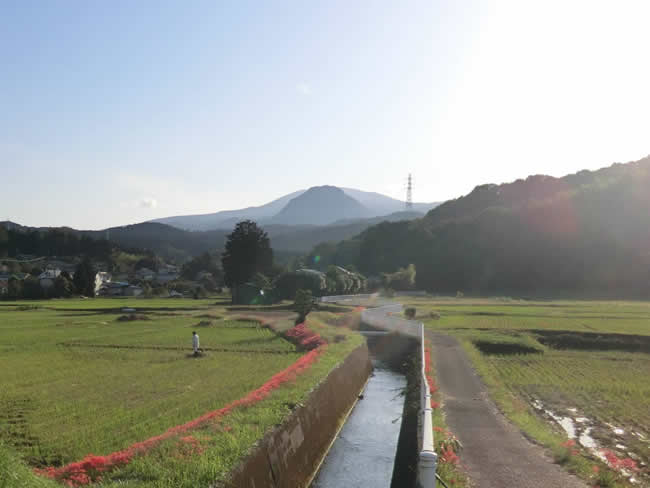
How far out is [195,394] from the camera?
18.5m

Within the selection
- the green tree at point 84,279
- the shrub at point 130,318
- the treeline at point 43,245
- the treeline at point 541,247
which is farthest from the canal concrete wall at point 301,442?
the treeline at point 43,245

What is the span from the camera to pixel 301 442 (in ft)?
44.4

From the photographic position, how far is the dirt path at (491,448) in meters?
10.6

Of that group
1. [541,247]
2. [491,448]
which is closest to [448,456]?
[491,448]

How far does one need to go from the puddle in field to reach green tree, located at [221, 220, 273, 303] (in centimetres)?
6776

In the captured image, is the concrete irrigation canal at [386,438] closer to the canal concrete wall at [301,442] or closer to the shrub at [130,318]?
the canal concrete wall at [301,442]

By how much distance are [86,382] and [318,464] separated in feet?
37.9

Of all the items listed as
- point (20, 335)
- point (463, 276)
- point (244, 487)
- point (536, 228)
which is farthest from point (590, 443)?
point (536, 228)

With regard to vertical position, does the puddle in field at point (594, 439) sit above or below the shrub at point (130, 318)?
above

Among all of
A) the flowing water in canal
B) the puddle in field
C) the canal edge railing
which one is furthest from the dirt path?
the flowing water in canal

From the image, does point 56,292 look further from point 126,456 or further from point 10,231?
point 10,231

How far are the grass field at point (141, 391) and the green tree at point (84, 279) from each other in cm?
6445

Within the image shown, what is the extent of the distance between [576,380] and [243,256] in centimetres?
6613

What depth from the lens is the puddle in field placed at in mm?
12503
